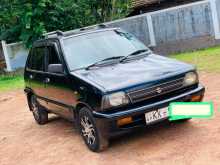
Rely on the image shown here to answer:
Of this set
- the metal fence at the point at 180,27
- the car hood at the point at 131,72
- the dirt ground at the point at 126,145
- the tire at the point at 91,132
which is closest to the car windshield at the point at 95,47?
the car hood at the point at 131,72

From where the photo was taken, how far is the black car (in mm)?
6207

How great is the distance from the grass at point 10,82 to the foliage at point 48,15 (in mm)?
1757

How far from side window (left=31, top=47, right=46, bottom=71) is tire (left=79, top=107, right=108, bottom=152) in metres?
2.03

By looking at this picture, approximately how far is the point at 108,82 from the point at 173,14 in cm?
1215

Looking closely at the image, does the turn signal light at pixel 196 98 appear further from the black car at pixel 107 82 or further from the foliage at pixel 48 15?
the foliage at pixel 48 15

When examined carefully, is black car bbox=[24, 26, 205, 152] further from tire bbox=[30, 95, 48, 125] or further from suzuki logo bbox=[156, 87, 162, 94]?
tire bbox=[30, 95, 48, 125]

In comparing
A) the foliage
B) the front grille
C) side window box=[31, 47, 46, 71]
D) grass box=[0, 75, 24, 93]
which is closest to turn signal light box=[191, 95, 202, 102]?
the front grille

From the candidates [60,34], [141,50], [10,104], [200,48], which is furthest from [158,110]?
[200,48]

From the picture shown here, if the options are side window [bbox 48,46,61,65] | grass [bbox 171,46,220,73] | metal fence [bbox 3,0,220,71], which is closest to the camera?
side window [bbox 48,46,61,65]

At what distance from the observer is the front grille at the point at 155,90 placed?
20.5 feet

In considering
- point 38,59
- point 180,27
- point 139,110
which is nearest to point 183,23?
point 180,27

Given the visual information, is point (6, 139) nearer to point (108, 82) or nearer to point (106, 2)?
point (108, 82)

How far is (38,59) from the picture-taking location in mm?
8867

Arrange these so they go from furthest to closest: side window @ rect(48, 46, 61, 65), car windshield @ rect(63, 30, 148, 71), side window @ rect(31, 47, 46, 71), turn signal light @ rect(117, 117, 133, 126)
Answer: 1. side window @ rect(31, 47, 46, 71)
2. side window @ rect(48, 46, 61, 65)
3. car windshield @ rect(63, 30, 148, 71)
4. turn signal light @ rect(117, 117, 133, 126)
